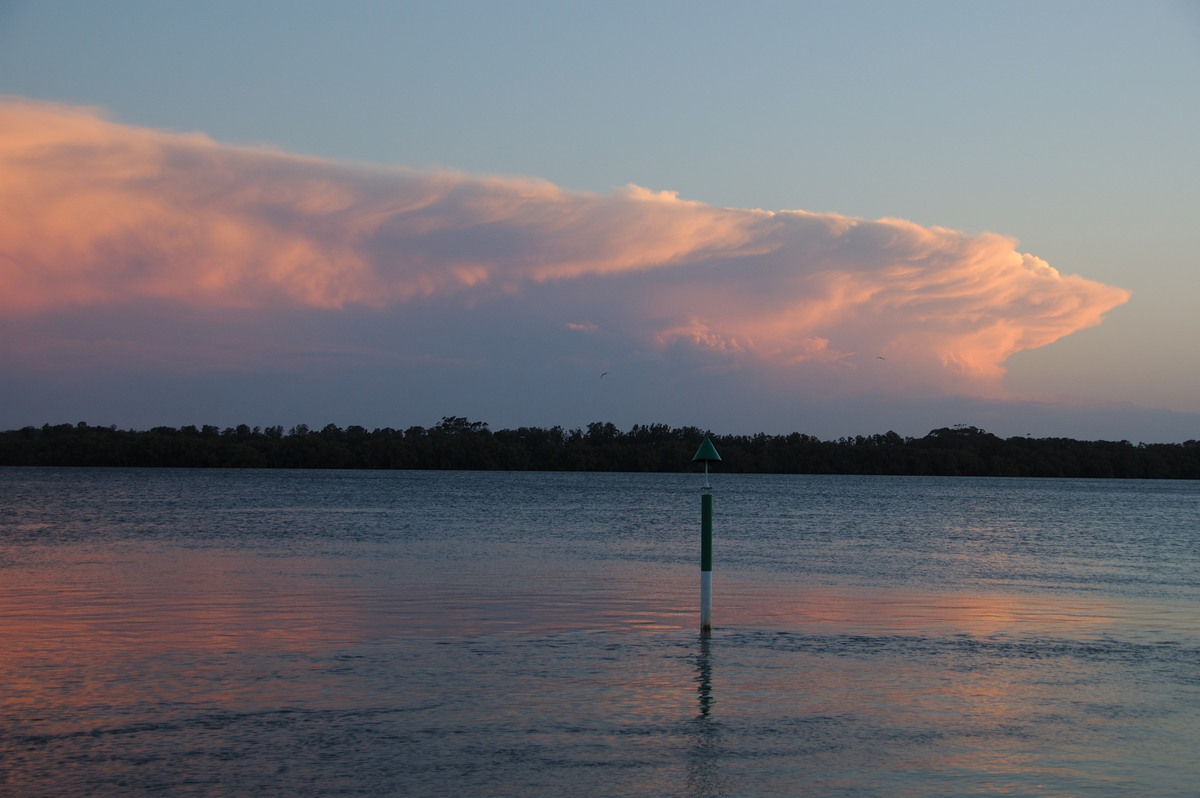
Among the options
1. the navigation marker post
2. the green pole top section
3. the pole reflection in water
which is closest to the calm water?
the pole reflection in water

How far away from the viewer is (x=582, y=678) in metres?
11.0

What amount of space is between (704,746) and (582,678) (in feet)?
8.83

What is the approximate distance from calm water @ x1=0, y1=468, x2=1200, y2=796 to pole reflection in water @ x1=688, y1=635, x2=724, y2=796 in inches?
1.4

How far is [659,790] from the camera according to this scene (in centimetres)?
742

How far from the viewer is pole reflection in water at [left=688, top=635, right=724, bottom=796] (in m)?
7.54

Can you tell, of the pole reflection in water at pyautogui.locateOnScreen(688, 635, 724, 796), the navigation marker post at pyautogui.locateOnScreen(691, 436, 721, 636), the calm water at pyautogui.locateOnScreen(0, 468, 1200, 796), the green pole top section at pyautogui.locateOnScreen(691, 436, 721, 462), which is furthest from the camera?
the green pole top section at pyautogui.locateOnScreen(691, 436, 721, 462)

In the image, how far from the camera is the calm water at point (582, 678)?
25.7ft

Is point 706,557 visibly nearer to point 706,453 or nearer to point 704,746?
point 706,453

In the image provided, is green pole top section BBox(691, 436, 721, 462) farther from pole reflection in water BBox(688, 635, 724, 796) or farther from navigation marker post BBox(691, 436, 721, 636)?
pole reflection in water BBox(688, 635, 724, 796)

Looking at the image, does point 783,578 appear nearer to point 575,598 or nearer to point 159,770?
point 575,598

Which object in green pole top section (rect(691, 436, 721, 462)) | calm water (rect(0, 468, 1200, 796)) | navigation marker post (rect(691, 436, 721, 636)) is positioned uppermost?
green pole top section (rect(691, 436, 721, 462))

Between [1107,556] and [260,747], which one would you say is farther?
[1107,556]

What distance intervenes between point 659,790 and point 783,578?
15299mm

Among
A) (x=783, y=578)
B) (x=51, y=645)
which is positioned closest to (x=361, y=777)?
(x=51, y=645)
